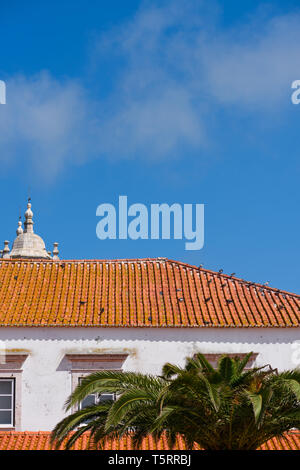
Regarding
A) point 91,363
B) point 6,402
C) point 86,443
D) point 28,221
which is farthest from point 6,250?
point 86,443

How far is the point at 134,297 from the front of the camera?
2561 centimetres

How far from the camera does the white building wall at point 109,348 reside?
23.8 meters

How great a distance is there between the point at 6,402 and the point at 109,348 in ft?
11.4

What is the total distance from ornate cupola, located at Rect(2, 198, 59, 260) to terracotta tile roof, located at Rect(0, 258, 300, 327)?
2494cm

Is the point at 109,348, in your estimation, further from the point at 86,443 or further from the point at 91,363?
the point at 86,443

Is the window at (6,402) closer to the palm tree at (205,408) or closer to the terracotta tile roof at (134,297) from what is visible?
the terracotta tile roof at (134,297)

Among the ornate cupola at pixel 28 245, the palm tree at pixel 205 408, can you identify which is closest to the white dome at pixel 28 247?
the ornate cupola at pixel 28 245

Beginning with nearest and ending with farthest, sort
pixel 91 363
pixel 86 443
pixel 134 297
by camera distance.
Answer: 1. pixel 86 443
2. pixel 91 363
3. pixel 134 297

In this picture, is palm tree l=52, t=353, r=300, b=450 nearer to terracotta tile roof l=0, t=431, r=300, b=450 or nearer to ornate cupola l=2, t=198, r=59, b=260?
terracotta tile roof l=0, t=431, r=300, b=450

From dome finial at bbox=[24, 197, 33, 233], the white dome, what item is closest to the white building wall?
the white dome

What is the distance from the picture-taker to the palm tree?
50.8 feet
